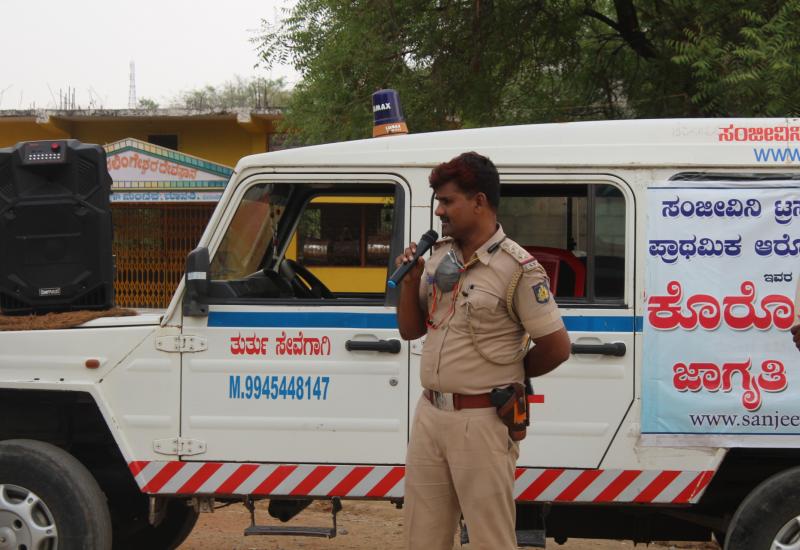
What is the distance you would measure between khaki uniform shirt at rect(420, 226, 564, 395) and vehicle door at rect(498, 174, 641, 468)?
0.86 meters

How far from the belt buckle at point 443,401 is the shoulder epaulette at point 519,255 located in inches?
19.6

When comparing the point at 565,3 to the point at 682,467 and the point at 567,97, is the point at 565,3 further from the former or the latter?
the point at 682,467

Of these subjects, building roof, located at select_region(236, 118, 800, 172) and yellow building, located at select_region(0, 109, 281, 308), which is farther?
yellow building, located at select_region(0, 109, 281, 308)

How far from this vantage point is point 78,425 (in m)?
4.70

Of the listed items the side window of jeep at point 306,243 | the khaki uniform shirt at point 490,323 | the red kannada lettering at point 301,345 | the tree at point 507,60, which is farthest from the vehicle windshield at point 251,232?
the tree at point 507,60

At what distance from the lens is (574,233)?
443cm

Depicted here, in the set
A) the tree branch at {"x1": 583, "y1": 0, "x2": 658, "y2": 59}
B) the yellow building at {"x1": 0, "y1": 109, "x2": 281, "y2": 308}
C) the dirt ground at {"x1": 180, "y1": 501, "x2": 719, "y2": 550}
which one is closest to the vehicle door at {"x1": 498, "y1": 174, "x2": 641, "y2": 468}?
the dirt ground at {"x1": 180, "y1": 501, "x2": 719, "y2": 550}

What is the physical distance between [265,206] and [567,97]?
22.3 ft

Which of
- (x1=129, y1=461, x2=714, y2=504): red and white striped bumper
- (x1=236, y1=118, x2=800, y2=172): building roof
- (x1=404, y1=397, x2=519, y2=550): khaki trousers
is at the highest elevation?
(x1=236, y1=118, x2=800, y2=172): building roof

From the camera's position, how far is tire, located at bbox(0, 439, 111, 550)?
4.33 m

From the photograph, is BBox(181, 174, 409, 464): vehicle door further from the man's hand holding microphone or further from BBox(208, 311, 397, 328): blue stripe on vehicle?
the man's hand holding microphone

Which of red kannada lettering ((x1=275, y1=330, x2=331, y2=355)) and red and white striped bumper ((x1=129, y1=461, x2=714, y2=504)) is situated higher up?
red kannada lettering ((x1=275, y1=330, x2=331, y2=355))

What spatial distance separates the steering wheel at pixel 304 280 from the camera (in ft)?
16.5

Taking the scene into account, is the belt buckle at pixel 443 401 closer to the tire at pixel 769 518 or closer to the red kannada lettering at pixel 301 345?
the red kannada lettering at pixel 301 345
